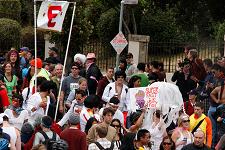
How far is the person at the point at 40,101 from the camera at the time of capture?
14.9 meters

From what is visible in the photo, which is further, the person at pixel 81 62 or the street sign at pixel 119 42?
the street sign at pixel 119 42

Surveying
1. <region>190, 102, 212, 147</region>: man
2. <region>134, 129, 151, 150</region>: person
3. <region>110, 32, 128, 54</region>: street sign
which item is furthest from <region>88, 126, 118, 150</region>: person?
<region>110, 32, 128, 54</region>: street sign

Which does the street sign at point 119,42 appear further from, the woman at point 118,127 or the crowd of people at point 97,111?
the woman at point 118,127

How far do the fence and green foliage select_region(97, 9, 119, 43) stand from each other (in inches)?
72.3

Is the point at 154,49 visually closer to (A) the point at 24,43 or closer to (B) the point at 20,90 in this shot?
(A) the point at 24,43

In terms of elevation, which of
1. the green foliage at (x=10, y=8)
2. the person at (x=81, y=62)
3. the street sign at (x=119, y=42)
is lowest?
the person at (x=81, y=62)

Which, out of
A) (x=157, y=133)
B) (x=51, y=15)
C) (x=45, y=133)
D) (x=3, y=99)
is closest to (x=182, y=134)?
(x=157, y=133)

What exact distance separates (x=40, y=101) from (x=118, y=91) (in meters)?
A: 2.35

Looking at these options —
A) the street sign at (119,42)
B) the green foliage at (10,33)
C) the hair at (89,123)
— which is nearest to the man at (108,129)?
the hair at (89,123)

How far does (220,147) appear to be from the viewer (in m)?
13.9

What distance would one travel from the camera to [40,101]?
14.9m

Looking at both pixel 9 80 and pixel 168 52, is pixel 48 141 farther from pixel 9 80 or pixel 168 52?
pixel 168 52

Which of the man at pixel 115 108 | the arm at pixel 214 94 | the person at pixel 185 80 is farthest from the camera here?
the person at pixel 185 80

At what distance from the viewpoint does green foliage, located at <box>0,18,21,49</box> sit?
105ft
